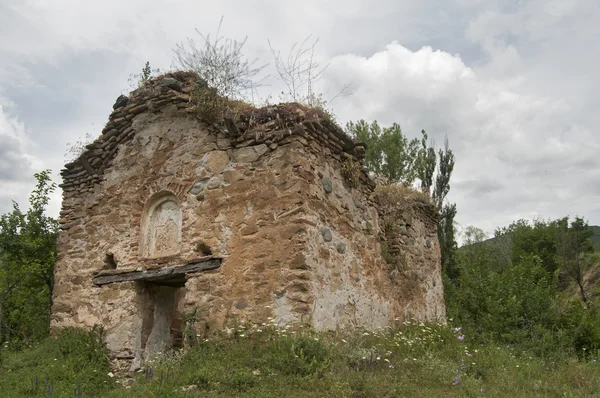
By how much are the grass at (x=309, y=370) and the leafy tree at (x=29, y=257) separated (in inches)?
126

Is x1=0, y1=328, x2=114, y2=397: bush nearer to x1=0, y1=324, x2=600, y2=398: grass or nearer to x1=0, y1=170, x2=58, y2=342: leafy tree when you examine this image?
x1=0, y1=324, x2=600, y2=398: grass

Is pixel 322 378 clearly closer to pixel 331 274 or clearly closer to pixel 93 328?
pixel 331 274

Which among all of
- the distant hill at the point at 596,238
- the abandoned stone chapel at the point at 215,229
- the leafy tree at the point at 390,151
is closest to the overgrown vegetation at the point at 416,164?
the leafy tree at the point at 390,151

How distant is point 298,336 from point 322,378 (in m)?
0.80

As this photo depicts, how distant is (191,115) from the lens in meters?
7.73

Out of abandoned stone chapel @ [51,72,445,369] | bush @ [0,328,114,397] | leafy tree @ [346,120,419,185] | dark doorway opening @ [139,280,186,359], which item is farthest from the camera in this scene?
leafy tree @ [346,120,419,185]

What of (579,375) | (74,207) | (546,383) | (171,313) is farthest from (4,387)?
(579,375)

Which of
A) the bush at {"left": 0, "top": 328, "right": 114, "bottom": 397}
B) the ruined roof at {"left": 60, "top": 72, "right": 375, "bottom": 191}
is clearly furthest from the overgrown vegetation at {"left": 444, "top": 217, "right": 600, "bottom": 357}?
the bush at {"left": 0, "top": 328, "right": 114, "bottom": 397}

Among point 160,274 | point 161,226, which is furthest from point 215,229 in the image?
point 161,226

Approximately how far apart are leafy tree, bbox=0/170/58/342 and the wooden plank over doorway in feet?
10.5

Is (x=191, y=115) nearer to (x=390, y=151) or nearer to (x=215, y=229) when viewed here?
(x=215, y=229)

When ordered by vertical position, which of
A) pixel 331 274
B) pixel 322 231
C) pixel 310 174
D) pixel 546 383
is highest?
pixel 310 174

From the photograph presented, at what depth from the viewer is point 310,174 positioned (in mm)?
6785

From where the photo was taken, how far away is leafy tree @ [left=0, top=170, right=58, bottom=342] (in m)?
10.2
